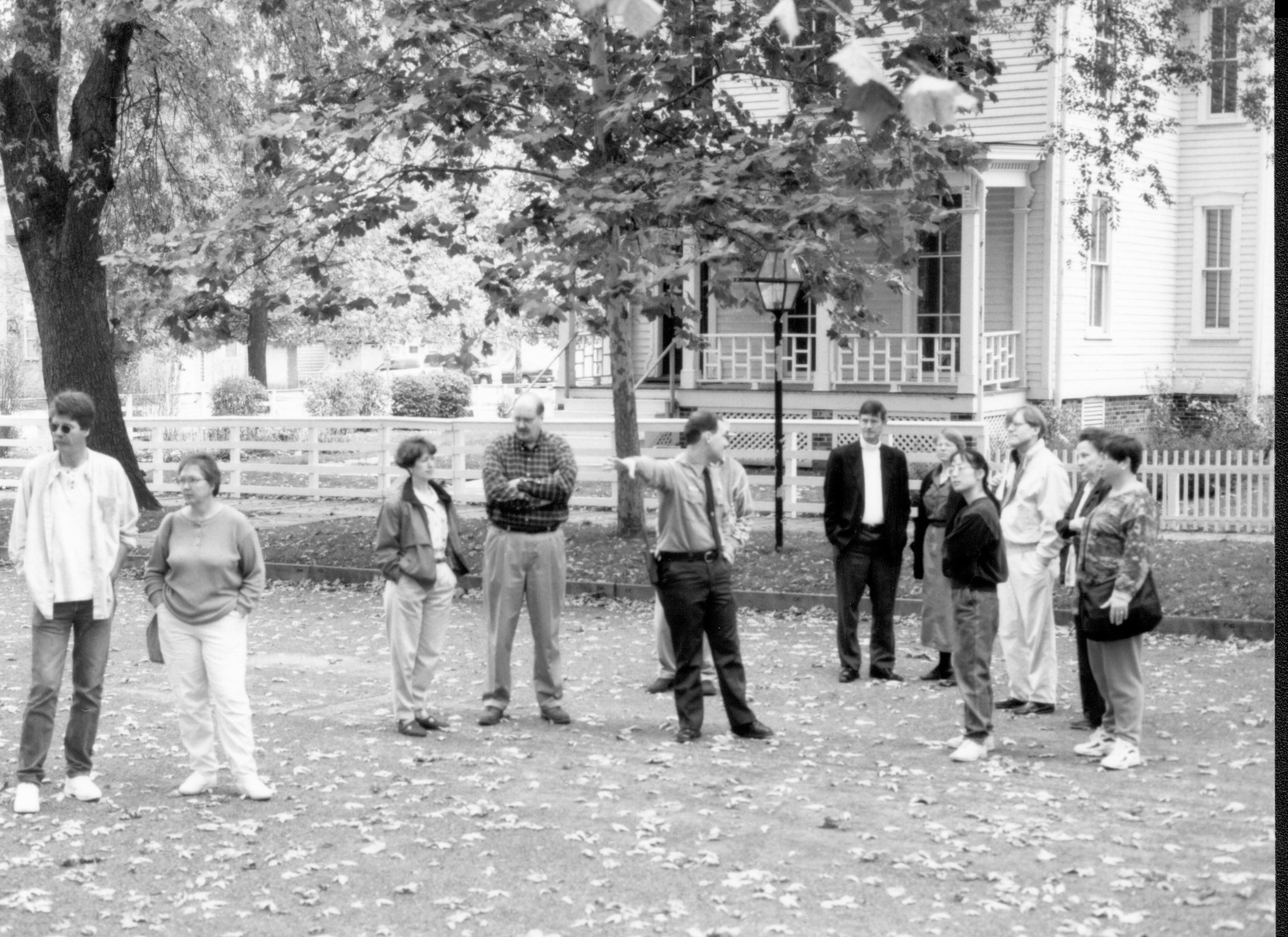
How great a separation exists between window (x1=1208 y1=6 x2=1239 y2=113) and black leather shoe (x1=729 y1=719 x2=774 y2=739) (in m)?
11.5

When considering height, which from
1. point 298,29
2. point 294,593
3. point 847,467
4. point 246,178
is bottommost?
point 294,593

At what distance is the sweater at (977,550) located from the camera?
9.37 m

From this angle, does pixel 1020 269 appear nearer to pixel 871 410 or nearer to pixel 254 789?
pixel 871 410

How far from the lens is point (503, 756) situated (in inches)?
377

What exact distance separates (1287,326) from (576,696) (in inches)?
362

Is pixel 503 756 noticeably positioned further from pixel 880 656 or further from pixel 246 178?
pixel 246 178

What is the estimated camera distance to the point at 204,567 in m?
8.47

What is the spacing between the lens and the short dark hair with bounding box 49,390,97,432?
8.28m

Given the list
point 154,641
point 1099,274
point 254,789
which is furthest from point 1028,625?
point 1099,274

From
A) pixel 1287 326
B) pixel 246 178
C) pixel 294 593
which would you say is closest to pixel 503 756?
pixel 1287 326

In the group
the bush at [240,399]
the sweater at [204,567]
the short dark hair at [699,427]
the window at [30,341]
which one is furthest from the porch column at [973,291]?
the window at [30,341]

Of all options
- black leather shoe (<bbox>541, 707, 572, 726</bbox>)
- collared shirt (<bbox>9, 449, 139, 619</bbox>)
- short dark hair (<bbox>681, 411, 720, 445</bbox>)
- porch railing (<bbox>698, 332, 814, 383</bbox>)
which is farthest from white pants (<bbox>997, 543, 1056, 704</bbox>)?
porch railing (<bbox>698, 332, 814, 383</bbox>)

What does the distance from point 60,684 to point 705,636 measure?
15.4 feet

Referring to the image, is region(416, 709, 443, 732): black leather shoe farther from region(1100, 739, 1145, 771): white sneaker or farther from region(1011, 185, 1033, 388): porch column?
region(1011, 185, 1033, 388): porch column
